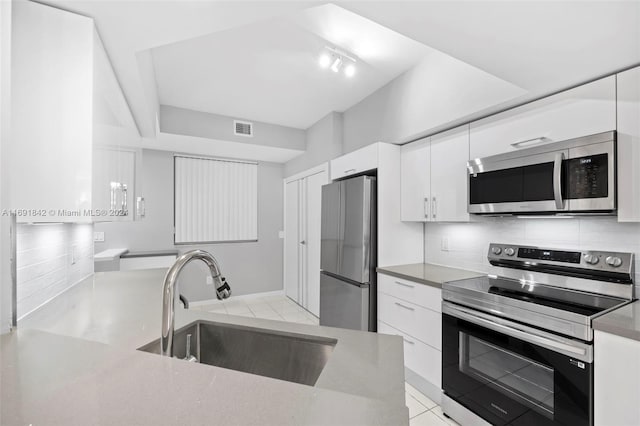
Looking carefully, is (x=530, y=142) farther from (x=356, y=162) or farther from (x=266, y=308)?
(x=266, y=308)

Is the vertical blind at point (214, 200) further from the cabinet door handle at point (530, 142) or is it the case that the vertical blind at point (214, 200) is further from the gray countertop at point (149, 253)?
the cabinet door handle at point (530, 142)

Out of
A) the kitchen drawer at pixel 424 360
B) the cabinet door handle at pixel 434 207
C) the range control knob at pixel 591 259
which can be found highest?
the cabinet door handle at pixel 434 207

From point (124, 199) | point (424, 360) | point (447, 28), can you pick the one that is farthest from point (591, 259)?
point (124, 199)

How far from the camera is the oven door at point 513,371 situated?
1.30 metres

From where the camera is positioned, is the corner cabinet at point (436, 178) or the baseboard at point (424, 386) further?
the corner cabinet at point (436, 178)

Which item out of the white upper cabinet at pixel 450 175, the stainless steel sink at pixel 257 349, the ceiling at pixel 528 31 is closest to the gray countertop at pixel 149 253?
the stainless steel sink at pixel 257 349

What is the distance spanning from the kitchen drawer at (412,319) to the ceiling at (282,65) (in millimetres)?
2041

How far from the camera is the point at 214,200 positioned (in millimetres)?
4520

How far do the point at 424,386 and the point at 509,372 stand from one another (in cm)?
75

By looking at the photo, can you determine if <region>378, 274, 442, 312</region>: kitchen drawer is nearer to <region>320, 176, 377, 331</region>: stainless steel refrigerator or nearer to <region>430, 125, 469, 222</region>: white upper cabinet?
<region>320, 176, 377, 331</region>: stainless steel refrigerator

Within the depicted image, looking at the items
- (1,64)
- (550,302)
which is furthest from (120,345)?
(550,302)

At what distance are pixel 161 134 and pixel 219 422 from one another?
3.57 metres

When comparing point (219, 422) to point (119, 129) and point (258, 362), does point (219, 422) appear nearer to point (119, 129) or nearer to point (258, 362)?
point (258, 362)

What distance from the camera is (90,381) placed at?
2.40 feet
